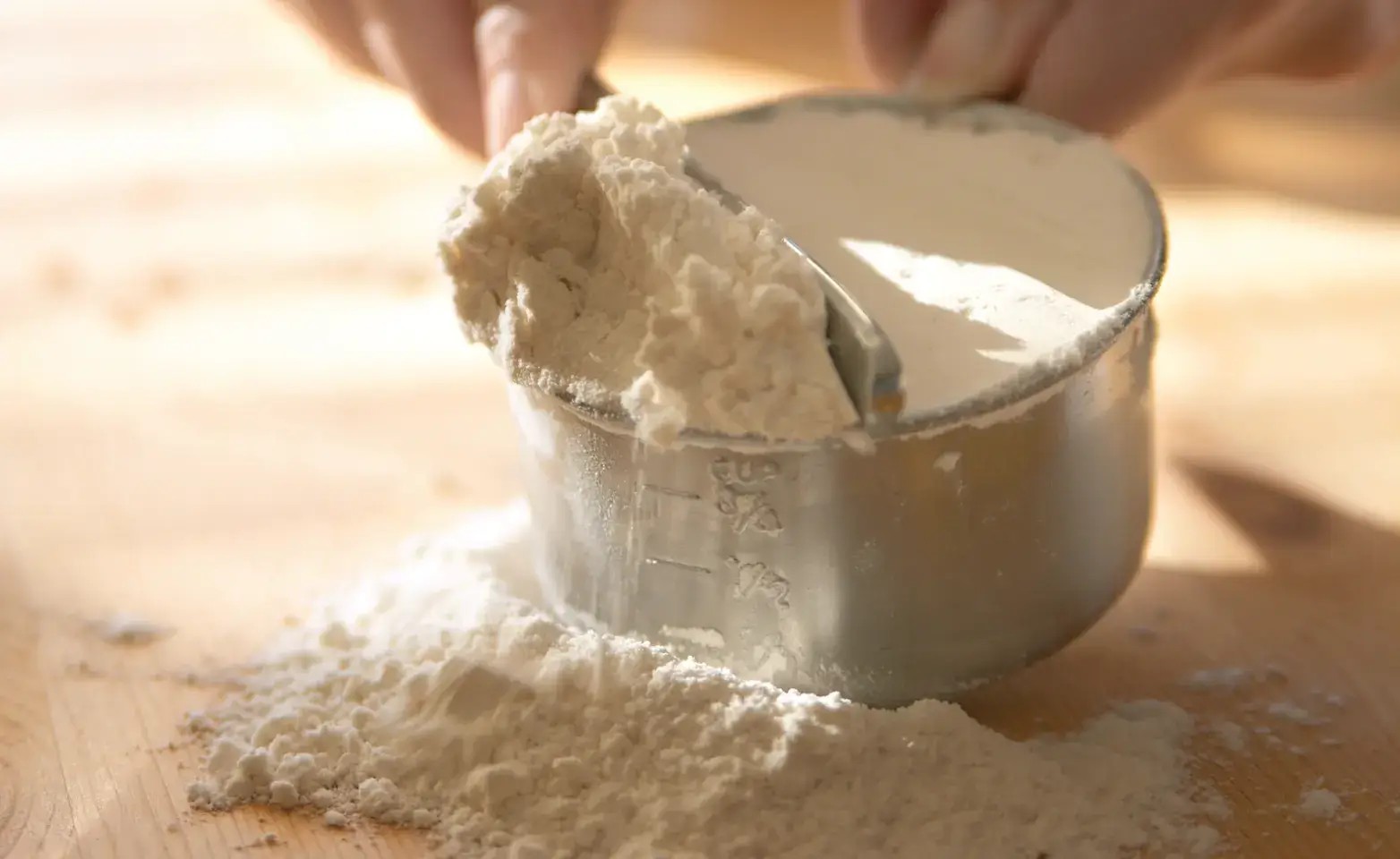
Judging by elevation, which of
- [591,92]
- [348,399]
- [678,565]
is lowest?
[348,399]

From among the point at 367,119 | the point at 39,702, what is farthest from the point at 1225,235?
the point at 39,702

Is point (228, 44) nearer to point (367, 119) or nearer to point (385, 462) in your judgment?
point (367, 119)

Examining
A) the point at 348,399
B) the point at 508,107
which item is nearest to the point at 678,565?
the point at 508,107

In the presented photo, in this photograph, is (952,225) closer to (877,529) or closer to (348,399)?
(877,529)

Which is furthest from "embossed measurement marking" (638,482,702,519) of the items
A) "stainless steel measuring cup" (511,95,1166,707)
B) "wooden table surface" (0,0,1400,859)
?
"wooden table surface" (0,0,1400,859)

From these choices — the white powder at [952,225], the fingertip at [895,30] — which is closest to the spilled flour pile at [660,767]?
the white powder at [952,225]
